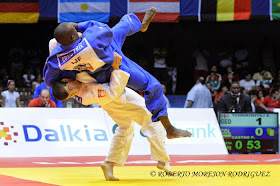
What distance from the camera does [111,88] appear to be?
5.30 metres

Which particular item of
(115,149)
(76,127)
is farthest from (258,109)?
(115,149)

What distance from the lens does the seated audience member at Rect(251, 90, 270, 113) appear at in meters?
14.0

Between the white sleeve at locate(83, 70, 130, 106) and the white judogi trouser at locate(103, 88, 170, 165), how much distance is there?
21 centimetres

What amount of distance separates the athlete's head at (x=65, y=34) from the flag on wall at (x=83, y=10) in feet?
33.3

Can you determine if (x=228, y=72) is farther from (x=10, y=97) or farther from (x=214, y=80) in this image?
(x=10, y=97)

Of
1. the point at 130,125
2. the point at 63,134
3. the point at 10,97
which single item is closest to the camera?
the point at 130,125

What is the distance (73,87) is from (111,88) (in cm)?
35

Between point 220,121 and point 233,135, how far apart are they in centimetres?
34

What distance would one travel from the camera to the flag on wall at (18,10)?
15266mm

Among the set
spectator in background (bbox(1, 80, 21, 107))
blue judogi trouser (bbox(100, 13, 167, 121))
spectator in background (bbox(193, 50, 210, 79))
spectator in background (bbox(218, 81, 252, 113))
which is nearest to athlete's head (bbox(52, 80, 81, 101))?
blue judogi trouser (bbox(100, 13, 167, 121))

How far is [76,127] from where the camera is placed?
31.4ft

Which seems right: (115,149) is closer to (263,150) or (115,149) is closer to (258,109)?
(263,150)

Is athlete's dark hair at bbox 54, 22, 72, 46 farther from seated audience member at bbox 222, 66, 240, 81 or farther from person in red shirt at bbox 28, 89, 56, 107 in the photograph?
seated audience member at bbox 222, 66, 240, 81

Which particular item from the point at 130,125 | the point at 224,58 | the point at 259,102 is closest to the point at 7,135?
the point at 130,125
